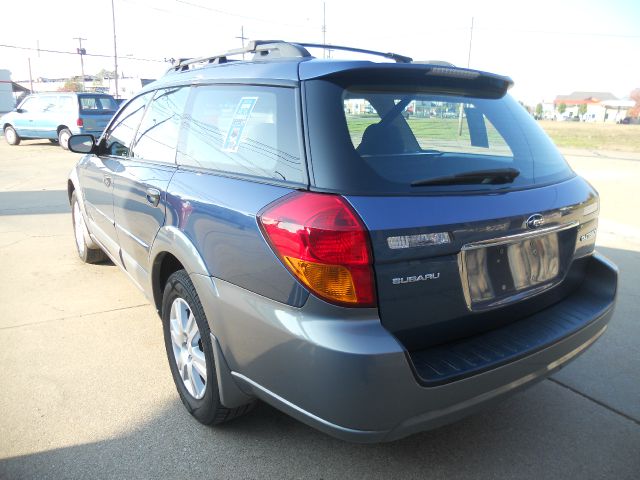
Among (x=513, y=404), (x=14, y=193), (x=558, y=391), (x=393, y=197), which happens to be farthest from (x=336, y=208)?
(x=14, y=193)

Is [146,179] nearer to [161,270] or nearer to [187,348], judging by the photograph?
[161,270]

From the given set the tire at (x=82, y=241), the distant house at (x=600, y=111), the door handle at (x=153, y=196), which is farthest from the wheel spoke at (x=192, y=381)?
the distant house at (x=600, y=111)

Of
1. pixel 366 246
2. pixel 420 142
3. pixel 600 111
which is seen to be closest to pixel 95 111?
pixel 420 142

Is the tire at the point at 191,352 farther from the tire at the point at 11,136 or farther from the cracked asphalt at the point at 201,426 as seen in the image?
the tire at the point at 11,136

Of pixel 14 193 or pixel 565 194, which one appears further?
pixel 14 193

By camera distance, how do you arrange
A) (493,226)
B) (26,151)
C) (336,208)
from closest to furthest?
(336,208)
(493,226)
(26,151)

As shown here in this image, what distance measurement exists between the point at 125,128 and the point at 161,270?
1.45 metres

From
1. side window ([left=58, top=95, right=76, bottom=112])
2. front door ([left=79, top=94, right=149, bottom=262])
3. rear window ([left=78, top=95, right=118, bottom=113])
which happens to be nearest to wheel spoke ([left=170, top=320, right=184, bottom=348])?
front door ([left=79, top=94, right=149, bottom=262])

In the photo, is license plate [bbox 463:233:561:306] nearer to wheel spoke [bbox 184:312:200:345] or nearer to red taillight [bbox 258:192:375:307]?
red taillight [bbox 258:192:375:307]

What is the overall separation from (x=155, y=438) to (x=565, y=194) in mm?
2321

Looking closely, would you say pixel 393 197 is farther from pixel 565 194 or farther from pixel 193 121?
pixel 193 121

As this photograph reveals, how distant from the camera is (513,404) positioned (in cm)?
289

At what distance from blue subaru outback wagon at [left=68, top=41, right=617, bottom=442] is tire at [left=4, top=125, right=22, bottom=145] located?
19.3 m

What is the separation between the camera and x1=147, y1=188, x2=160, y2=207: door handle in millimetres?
2908
